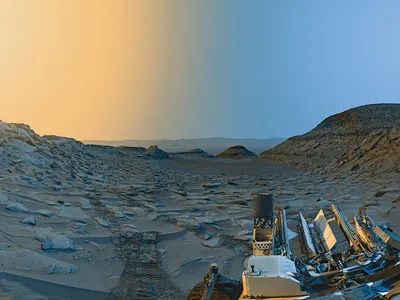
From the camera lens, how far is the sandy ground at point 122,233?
4.80 m

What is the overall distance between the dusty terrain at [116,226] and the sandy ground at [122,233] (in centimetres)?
2

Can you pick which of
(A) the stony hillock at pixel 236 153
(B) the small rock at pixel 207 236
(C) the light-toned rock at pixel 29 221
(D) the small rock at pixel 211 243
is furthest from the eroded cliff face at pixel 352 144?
(C) the light-toned rock at pixel 29 221

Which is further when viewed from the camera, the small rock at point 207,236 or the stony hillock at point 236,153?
the stony hillock at point 236,153

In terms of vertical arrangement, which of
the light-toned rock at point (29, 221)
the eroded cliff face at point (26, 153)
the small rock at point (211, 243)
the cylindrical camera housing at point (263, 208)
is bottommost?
the small rock at point (211, 243)

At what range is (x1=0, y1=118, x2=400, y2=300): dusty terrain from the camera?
4.85 meters

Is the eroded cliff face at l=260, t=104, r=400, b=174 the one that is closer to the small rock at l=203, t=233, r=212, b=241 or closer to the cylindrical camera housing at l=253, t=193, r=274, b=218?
the small rock at l=203, t=233, r=212, b=241

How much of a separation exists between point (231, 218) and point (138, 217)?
2.26m

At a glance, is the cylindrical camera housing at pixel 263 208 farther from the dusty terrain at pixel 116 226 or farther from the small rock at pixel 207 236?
the small rock at pixel 207 236

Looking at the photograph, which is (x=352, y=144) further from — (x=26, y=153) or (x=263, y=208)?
(x=263, y=208)

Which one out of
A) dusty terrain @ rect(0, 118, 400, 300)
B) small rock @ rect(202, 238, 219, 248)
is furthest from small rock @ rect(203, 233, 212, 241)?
small rock @ rect(202, 238, 219, 248)

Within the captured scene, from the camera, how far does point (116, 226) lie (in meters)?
7.46

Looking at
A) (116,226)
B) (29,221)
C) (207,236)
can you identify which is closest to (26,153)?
(116,226)

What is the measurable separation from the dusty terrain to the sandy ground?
0.02 metres

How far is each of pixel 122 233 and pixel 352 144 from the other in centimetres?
2075
